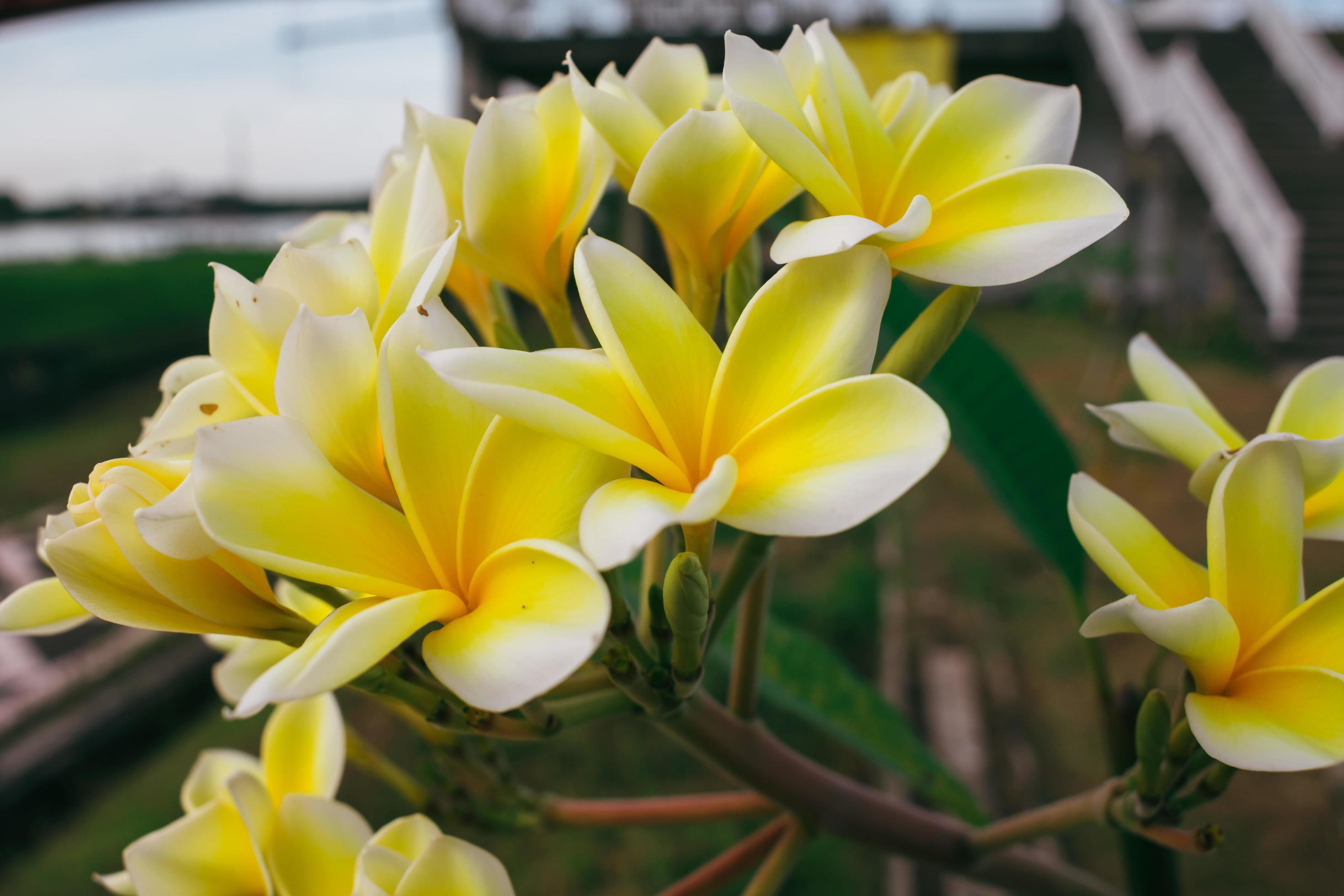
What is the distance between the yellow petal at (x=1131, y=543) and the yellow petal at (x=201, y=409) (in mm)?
267

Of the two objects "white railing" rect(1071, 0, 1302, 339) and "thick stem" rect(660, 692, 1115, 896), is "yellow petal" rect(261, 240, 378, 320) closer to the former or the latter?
"thick stem" rect(660, 692, 1115, 896)

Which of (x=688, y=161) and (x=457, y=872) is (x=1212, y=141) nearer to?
(x=688, y=161)

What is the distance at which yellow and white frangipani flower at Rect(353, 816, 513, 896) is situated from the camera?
10.5 inches

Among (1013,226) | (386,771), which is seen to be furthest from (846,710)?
(1013,226)

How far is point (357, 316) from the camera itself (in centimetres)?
24

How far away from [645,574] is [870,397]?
16cm

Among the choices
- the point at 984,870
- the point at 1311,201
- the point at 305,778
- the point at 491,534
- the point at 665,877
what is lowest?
the point at 1311,201

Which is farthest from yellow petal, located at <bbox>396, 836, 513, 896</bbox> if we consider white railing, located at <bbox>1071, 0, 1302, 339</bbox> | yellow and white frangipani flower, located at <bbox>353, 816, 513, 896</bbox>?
white railing, located at <bbox>1071, 0, 1302, 339</bbox>

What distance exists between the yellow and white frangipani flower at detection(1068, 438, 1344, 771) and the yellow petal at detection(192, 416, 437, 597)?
199 mm

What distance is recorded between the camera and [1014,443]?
549mm

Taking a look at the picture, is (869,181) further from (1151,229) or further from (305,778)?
(1151,229)

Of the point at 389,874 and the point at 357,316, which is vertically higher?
the point at 357,316

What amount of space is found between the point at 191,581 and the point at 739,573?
18cm

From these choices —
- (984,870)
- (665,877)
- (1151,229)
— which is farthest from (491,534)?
(1151,229)
